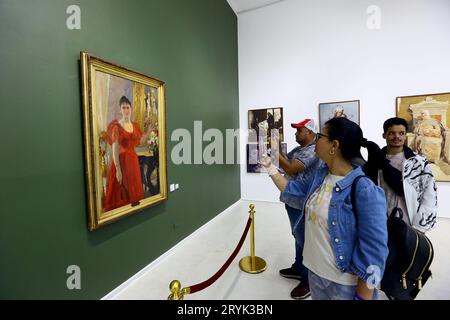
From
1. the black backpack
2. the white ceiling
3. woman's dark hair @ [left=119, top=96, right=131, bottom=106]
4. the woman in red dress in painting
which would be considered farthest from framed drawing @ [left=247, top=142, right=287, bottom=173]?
the black backpack

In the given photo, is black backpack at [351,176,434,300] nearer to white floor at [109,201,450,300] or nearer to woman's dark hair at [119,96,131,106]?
white floor at [109,201,450,300]

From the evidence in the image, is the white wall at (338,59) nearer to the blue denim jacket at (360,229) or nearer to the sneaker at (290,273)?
the sneaker at (290,273)

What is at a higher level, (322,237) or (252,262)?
(322,237)

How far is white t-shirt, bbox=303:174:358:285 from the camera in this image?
4.15 feet

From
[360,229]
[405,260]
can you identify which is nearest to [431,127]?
[405,260]

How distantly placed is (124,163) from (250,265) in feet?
6.87

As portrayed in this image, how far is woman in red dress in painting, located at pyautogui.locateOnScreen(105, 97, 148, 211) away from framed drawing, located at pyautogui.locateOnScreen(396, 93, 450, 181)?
5417 mm

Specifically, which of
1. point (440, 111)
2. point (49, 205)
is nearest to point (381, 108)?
point (440, 111)

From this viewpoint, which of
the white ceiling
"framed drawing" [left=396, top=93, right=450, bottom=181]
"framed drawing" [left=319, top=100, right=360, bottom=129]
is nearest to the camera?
"framed drawing" [left=396, top=93, right=450, bottom=181]

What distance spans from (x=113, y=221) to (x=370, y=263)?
230cm

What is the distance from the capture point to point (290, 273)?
9.11 ft

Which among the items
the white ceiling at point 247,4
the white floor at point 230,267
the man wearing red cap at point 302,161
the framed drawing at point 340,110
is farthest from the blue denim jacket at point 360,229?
the white ceiling at point 247,4

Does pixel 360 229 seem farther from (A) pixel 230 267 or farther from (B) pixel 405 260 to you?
(A) pixel 230 267
